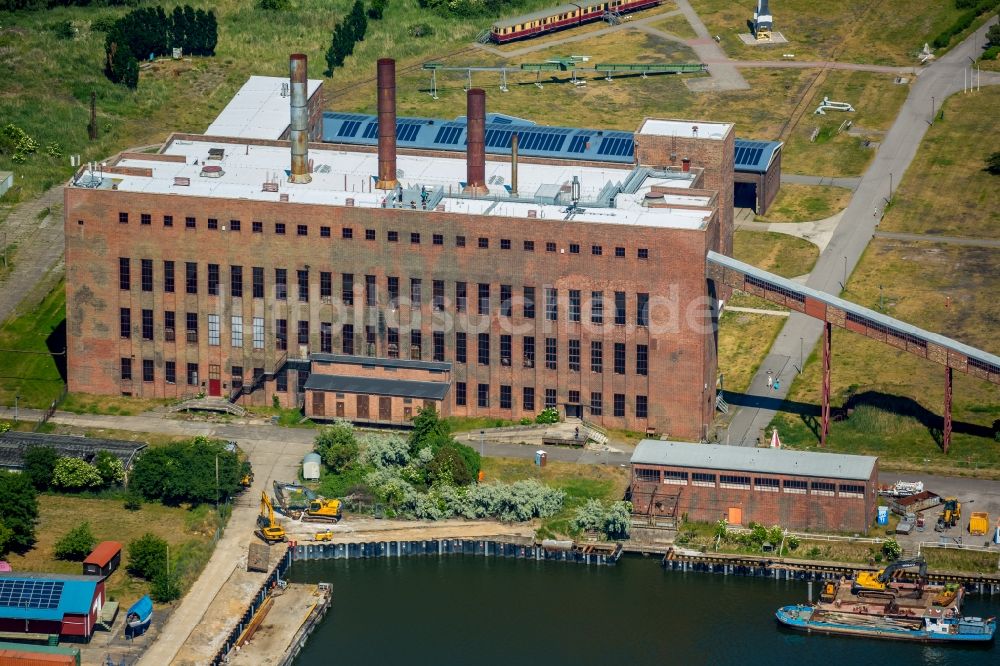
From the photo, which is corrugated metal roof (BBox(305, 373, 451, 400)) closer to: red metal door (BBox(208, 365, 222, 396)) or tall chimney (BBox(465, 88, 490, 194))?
red metal door (BBox(208, 365, 222, 396))

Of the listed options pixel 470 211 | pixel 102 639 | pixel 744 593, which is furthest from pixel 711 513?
pixel 102 639

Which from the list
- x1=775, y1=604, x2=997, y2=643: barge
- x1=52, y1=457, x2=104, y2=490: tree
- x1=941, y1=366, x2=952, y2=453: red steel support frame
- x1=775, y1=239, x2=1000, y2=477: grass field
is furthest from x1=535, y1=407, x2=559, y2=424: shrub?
x1=52, y1=457, x2=104, y2=490: tree

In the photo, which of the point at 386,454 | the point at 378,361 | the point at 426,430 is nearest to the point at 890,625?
the point at 426,430

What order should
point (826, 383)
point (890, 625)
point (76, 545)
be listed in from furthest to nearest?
point (826, 383)
point (76, 545)
point (890, 625)

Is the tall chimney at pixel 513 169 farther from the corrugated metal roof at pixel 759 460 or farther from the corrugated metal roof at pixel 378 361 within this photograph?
the corrugated metal roof at pixel 759 460

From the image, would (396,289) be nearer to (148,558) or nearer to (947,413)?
(148,558)

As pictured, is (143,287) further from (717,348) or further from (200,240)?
(717,348)
